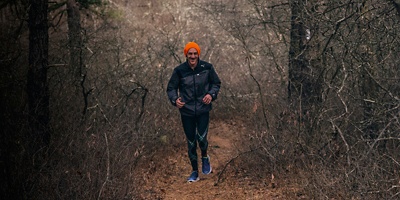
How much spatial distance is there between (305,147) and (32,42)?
13.6 ft

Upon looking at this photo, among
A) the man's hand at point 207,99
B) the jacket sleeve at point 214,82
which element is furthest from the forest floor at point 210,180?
the jacket sleeve at point 214,82

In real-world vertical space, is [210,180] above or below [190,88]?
below

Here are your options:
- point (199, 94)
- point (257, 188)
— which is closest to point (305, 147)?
point (257, 188)

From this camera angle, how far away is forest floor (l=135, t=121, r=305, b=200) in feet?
22.1

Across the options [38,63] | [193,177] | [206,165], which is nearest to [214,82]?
[206,165]

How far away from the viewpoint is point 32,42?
6648 millimetres

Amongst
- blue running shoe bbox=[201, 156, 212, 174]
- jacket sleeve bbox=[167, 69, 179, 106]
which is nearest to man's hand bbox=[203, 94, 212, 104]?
jacket sleeve bbox=[167, 69, 179, 106]

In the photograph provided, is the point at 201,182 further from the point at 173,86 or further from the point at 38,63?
the point at 38,63

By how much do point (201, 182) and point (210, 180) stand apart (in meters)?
0.16

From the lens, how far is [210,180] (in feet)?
25.0

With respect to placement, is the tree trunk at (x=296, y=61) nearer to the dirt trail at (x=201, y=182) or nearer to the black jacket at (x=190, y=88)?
the dirt trail at (x=201, y=182)

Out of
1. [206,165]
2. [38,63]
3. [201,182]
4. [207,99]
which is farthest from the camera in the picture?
[206,165]

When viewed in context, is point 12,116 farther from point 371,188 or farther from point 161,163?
point 371,188

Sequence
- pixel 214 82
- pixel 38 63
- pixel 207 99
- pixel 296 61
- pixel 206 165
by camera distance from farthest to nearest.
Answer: pixel 296 61 → pixel 206 165 → pixel 214 82 → pixel 207 99 → pixel 38 63
